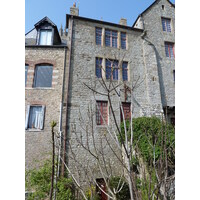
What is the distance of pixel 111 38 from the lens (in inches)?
438

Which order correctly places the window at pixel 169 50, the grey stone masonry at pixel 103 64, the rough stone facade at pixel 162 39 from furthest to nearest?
the window at pixel 169 50 < the rough stone facade at pixel 162 39 < the grey stone masonry at pixel 103 64

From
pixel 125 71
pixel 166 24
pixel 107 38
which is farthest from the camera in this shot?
pixel 166 24

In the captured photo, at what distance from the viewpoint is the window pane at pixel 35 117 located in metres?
8.45

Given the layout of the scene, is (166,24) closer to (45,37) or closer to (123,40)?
(123,40)

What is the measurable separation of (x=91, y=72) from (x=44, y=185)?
6.56 m

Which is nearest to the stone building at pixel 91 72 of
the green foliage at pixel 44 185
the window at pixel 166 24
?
the window at pixel 166 24

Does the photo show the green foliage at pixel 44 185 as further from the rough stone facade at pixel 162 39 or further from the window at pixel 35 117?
the rough stone facade at pixel 162 39

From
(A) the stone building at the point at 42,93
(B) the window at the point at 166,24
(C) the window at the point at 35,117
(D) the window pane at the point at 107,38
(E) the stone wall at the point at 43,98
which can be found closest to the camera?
(E) the stone wall at the point at 43,98

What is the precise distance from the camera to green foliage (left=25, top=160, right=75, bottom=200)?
6.13 m

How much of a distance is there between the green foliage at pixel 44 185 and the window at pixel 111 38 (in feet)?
28.4

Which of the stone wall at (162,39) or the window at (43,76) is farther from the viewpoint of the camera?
the stone wall at (162,39)

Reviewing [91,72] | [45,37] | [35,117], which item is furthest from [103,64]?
[35,117]
